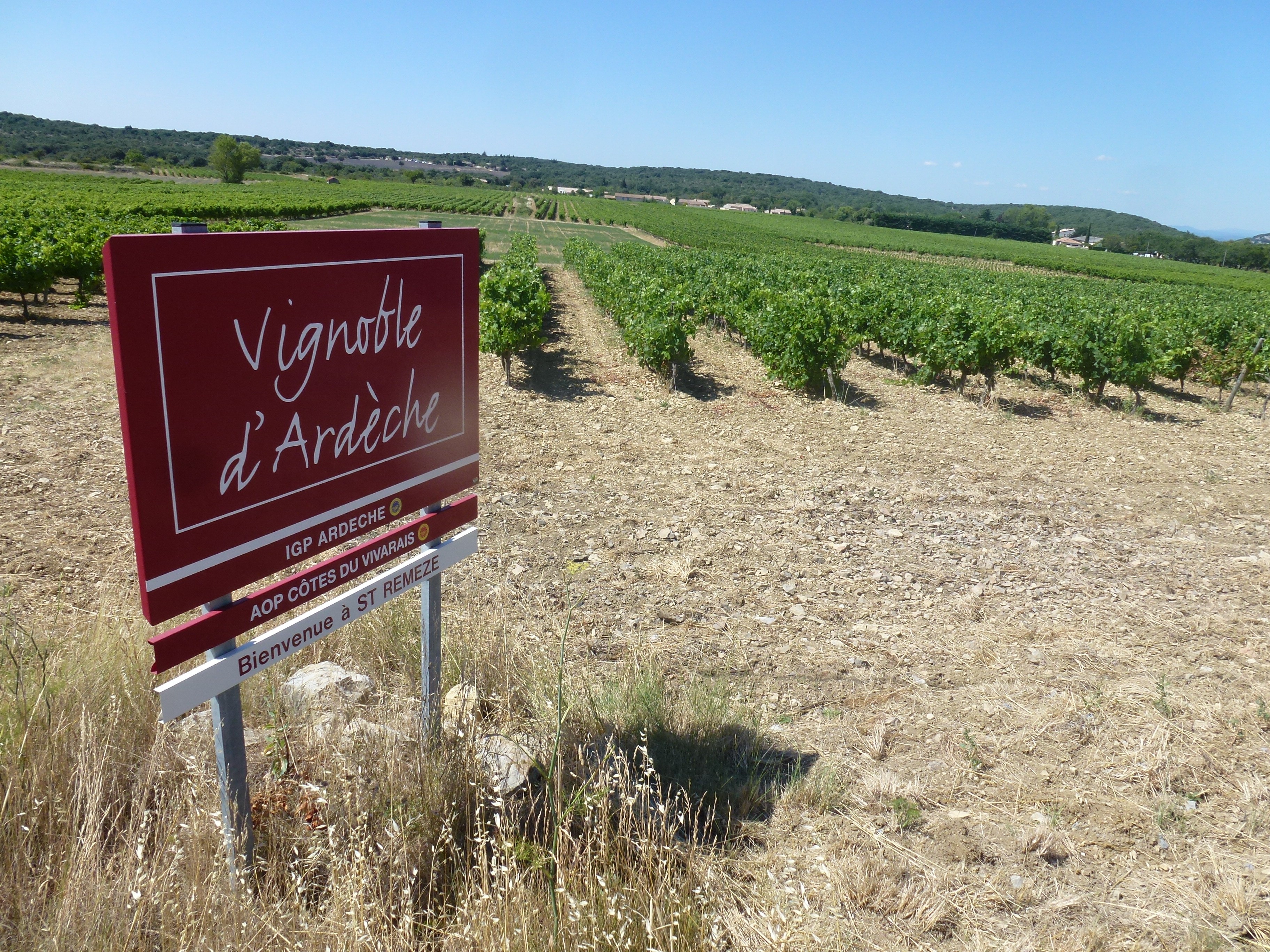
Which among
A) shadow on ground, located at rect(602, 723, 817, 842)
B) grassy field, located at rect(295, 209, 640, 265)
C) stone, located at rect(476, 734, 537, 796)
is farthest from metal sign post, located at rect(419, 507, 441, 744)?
grassy field, located at rect(295, 209, 640, 265)

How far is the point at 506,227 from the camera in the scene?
61.1 m

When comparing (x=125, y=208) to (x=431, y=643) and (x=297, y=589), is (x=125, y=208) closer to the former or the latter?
(x=431, y=643)

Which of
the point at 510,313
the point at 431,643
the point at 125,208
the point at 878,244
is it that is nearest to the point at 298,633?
the point at 431,643

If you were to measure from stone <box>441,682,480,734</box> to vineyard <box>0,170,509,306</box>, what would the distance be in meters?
1.96

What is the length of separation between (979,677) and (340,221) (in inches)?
2402

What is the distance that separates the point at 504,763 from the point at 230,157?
118916 mm

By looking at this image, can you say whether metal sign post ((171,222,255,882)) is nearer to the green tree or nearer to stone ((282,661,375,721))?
stone ((282,661,375,721))

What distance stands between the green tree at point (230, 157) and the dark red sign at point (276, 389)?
114 m

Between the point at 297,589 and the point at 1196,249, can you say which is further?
the point at 1196,249

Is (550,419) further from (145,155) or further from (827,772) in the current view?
(145,155)

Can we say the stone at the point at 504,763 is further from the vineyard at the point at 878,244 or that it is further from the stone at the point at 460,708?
the vineyard at the point at 878,244

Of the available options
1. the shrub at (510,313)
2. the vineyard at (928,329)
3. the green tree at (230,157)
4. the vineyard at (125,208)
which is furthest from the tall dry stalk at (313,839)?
the green tree at (230,157)

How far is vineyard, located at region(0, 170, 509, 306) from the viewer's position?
13953 millimetres

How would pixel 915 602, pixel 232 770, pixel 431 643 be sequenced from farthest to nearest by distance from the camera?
pixel 915 602, pixel 431 643, pixel 232 770
